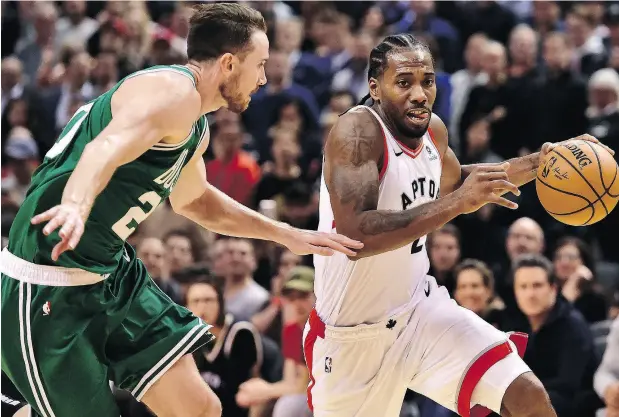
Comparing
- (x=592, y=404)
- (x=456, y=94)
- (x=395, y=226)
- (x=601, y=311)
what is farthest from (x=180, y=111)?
(x=456, y=94)

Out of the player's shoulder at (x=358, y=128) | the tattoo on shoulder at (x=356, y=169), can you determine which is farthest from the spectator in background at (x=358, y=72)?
the tattoo on shoulder at (x=356, y=169)

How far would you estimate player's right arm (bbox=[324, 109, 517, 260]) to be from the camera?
15.1 feet

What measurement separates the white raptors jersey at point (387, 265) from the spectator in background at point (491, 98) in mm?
5403

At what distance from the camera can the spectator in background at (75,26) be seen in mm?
13648

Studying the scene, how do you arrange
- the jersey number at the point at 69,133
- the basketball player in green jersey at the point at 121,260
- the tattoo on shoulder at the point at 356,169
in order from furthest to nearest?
the tattoo on shoulder at the point at 356,169, the jersey number at the point at 69,133, the basketball player in green jersey at the point at 121,260

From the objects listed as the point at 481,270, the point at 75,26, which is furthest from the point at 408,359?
the point at 75,26

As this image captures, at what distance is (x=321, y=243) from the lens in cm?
489

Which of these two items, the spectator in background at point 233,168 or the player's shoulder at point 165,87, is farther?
the spectator in background at point 233,168

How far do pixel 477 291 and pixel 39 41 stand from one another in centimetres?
816

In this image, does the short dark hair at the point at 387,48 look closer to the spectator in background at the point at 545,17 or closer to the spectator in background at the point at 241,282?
the spectator in background at the point at 241,282

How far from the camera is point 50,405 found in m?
4.62

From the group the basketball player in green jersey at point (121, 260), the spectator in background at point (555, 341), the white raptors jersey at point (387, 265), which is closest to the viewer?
the basketball player in green jersey at point (121, 260)

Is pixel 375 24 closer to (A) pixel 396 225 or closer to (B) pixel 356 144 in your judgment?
(B) pixel 356 144

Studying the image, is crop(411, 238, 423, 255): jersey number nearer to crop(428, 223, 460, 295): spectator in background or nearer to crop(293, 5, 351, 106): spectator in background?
crop(428, 223, 460, 295): spectator in background
